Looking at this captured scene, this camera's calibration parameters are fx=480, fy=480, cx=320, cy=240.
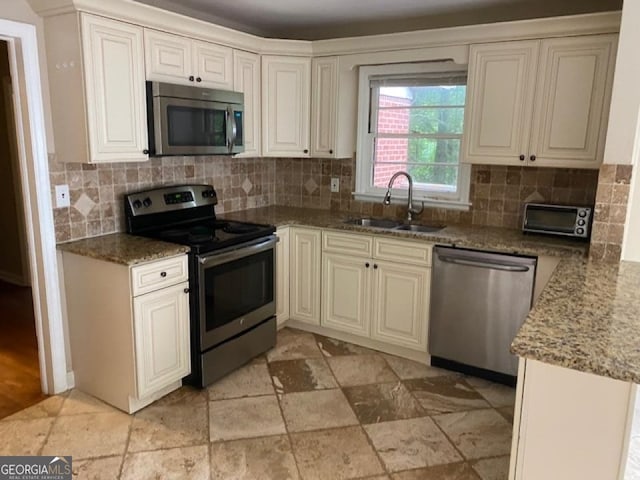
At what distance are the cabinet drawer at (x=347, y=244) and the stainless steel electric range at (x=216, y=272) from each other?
0.40m

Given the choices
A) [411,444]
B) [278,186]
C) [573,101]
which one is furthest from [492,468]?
[278,186]

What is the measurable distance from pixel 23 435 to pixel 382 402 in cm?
189

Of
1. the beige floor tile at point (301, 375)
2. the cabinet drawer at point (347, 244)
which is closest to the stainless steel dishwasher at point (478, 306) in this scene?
the cabinet drawer at point (347, 244)

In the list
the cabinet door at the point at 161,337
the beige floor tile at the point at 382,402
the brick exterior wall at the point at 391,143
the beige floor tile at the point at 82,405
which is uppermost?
the brick exterior wall at the point at 391,143

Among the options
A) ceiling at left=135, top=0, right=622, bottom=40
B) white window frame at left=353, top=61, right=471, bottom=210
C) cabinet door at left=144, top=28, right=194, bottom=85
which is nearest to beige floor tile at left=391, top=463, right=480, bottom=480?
white window frame at left=353, top=61, right=471, bottom=210

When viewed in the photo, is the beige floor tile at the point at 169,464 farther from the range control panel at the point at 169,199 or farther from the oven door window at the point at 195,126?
the oven door window at the point at 195,126

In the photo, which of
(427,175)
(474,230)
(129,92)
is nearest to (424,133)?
(427,175)

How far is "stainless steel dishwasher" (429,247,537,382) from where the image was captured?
111 inches

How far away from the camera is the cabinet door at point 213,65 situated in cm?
296

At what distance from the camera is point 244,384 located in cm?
295

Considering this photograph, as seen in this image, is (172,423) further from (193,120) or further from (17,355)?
(193,120)

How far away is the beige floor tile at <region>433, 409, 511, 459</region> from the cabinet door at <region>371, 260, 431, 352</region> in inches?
24.4

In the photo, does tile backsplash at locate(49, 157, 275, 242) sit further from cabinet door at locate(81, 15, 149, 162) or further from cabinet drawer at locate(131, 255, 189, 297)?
cabinet drawer at locate(131, 255, 189, 297)

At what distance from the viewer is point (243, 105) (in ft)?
10.9
